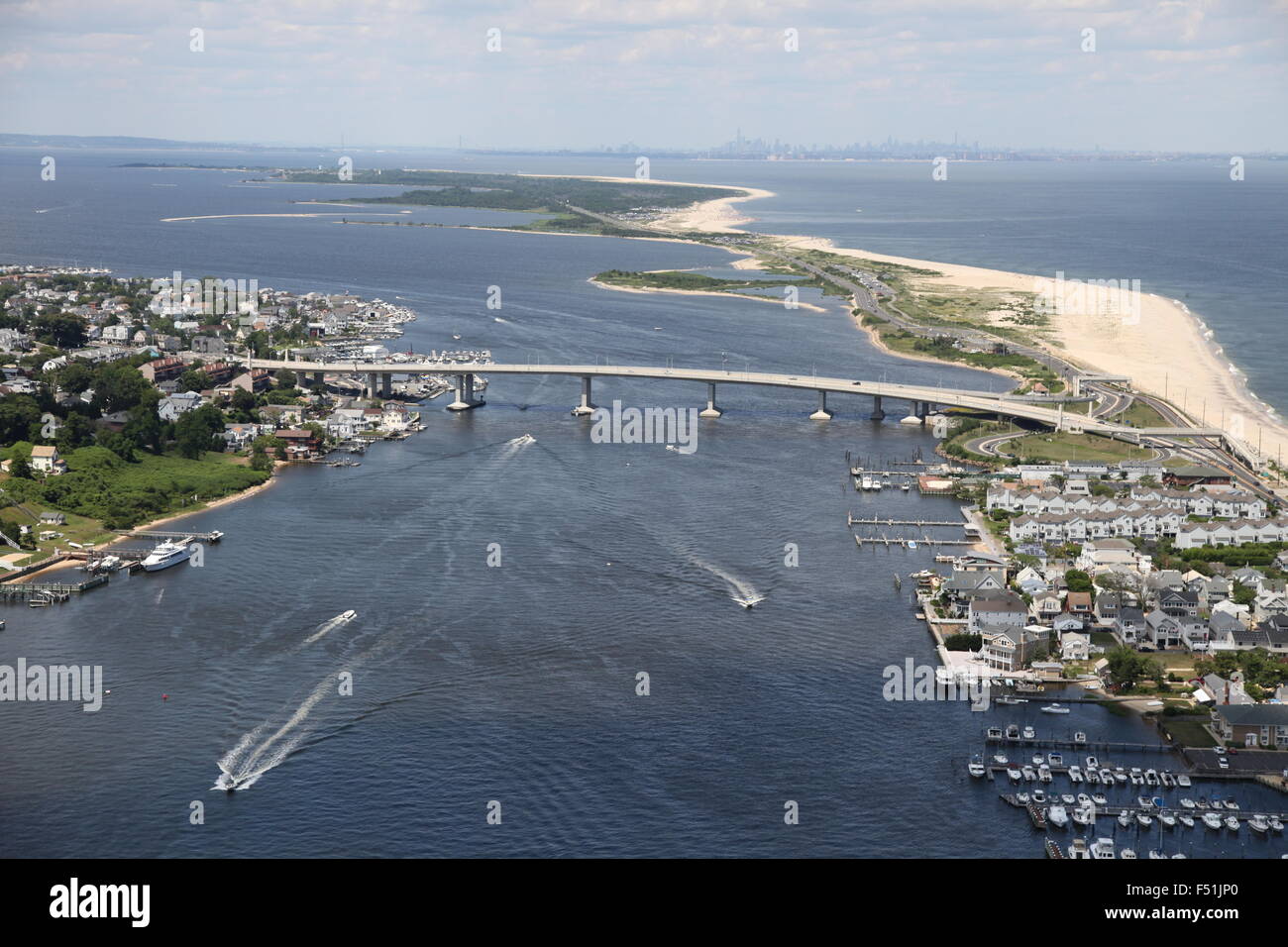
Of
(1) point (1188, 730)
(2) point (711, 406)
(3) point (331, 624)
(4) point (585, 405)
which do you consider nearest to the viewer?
(1) point (1188, 730)

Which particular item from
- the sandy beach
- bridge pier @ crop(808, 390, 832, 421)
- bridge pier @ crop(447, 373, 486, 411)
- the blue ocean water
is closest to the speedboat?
the blue ocean water

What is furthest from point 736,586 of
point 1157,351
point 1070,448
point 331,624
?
point 1157,351

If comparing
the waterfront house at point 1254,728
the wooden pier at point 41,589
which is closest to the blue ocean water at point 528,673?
the wooden pier at point 41,589

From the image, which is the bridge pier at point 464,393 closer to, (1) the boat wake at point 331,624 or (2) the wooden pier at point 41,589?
(2) the wooden pier at point 41,589

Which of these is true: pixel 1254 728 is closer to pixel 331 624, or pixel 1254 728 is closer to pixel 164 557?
pixel 331 624

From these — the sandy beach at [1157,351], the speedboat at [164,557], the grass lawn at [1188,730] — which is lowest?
the grass lawn at [1188,730]
